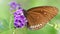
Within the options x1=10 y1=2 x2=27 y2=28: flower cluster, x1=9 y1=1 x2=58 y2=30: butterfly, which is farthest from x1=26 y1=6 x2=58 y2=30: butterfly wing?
x1=10 y1=2 x2=27 y2=28: flower cluster

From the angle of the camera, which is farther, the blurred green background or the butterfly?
the butterfly

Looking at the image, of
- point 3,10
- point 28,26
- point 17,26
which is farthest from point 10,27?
point 3,10

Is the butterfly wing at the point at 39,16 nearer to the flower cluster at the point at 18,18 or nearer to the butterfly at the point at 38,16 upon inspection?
the butterfly at the point at 38,16

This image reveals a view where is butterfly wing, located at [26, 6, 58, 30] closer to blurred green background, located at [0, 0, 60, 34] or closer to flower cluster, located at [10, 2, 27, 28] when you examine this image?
blurred green background, located at [0, 0, 60, 34]

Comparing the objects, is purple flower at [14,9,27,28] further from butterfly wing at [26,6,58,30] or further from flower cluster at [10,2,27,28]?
butterfly wing at [26,6,58,30]

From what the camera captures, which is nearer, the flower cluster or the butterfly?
the flower cluster

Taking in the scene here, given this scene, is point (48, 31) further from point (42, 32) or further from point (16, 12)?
point (16, 12)

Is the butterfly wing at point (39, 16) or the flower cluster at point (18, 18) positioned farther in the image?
the butterfly wing at point (39, 16)

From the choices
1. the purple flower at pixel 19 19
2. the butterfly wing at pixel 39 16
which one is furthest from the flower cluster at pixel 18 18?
the butterfly wing at pixel 39 16

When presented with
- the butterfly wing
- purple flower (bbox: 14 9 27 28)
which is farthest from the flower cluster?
the butterfly wing
